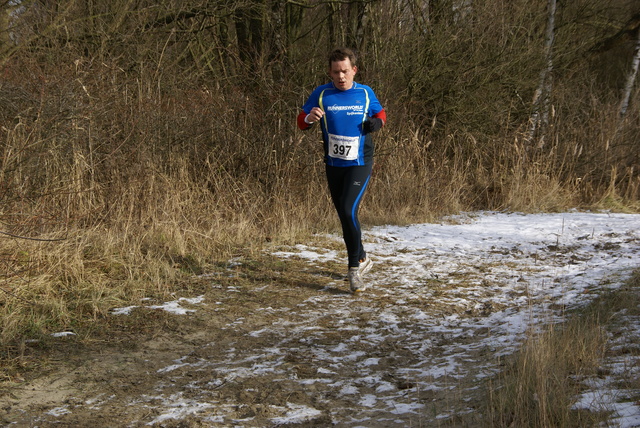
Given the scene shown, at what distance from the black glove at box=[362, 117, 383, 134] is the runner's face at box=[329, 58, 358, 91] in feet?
1.12

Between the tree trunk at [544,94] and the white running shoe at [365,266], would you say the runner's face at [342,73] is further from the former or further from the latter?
the tree trunk at [544,94]

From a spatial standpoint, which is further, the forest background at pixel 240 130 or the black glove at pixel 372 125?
the forest background at pixel 240 130

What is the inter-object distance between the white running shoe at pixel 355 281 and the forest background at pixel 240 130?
1.48 m

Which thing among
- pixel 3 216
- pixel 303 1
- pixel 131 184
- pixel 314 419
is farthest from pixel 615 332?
pixel 303 1

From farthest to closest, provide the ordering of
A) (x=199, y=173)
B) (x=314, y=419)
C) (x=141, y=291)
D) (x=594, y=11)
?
(x=594, y=11) → (x=199, y=173) → (x=141, y=291) → (x=314, y=419)

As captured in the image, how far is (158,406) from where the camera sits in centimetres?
332

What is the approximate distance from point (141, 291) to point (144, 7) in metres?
6.62

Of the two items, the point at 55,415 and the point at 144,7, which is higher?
the point at 144,7

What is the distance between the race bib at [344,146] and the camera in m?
5.34

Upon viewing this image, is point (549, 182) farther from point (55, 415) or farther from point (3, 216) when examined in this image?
point (55, 415)

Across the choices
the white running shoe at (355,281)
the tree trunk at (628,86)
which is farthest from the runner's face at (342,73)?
the tree trunk at (628,86)

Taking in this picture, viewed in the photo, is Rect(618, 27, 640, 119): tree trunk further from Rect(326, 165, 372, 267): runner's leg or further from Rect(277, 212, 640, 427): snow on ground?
Rect(326, 165, 372, 267): runner's leg

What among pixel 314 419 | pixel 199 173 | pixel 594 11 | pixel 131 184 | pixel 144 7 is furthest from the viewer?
pixel 594 11

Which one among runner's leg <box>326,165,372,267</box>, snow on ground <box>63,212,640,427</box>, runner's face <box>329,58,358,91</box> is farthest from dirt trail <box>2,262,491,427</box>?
runner's face <box>329,58,358,91</box>
